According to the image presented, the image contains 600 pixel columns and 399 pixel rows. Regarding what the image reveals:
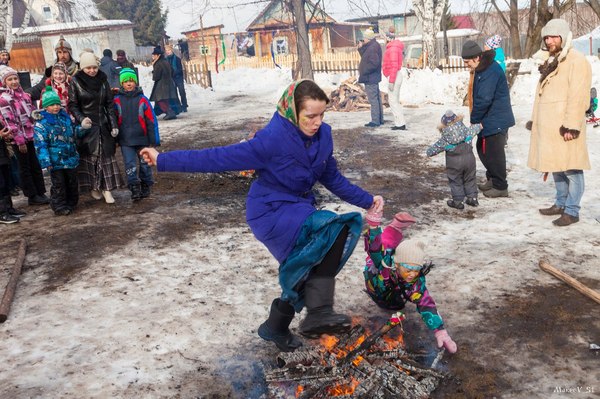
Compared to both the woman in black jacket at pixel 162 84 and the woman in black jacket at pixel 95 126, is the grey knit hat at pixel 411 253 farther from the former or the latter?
the woman in black jacket at pixel 162 84

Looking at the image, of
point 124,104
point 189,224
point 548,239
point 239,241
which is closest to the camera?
point 548,239

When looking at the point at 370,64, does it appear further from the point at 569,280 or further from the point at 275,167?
the point at 275,167

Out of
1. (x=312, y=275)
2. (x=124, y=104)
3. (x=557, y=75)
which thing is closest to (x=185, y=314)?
(x=312, y=275)

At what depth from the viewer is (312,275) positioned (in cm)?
→ 318

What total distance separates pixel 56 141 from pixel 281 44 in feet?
148

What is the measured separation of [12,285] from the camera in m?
4.83

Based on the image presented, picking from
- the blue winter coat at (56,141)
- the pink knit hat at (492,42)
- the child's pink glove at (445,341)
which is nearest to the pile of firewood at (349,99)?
the pink knit hat at (492,42)

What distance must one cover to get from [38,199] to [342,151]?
550 centimetres

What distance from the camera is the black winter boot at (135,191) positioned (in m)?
7.74

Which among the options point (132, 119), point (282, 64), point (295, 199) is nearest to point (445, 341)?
point (295, 199)

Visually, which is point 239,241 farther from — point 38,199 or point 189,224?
point 38,199

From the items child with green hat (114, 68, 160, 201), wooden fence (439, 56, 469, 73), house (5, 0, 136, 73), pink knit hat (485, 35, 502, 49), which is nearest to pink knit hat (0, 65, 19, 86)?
child with green hat (114, 68, 160, 201)

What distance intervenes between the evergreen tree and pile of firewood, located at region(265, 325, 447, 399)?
5014 centimetres

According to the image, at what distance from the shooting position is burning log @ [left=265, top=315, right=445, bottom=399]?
3148mm
